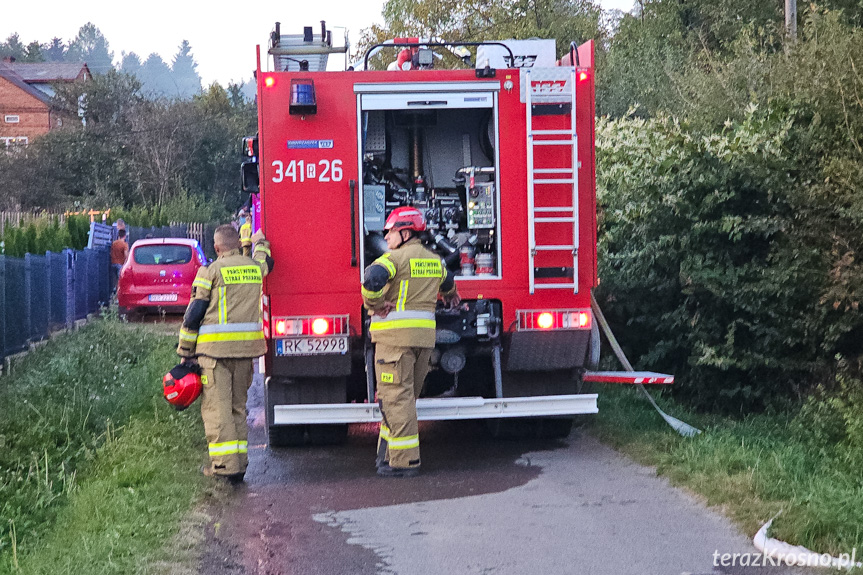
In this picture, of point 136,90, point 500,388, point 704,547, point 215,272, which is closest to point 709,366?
point 500,388

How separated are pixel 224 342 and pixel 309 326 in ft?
2.17

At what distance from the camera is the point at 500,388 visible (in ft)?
24.9

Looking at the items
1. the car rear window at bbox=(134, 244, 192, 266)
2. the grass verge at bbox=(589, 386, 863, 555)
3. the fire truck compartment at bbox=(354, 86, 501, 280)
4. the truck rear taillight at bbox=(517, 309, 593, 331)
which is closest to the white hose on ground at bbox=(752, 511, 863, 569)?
the grass verge at bbox=(589, 386, 863, 555)

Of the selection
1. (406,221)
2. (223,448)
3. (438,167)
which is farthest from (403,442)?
(438,167)

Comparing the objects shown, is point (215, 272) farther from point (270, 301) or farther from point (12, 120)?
point (12, 120)

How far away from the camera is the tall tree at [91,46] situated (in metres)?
179

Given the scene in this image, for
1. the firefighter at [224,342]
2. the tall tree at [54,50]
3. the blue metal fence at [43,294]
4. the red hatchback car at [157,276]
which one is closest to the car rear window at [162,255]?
the red hatchback car at [157,276]

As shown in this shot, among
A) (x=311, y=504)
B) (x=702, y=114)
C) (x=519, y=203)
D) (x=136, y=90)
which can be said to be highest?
(x=136, y=90)

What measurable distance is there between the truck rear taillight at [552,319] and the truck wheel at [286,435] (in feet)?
6.39

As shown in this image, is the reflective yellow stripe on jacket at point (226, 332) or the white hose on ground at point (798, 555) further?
the reflective yellow stripe on jacket at point (226, 332)

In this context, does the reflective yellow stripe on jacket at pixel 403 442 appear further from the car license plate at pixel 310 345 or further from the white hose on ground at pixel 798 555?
the white hose on ground at pixel 798 555

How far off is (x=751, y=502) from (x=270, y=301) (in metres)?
3.50

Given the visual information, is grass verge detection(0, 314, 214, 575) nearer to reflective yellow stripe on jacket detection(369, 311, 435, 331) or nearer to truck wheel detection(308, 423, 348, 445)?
truck wheel detection(308, 423, 348, 445)

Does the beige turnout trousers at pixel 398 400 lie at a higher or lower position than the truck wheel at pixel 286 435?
higher
